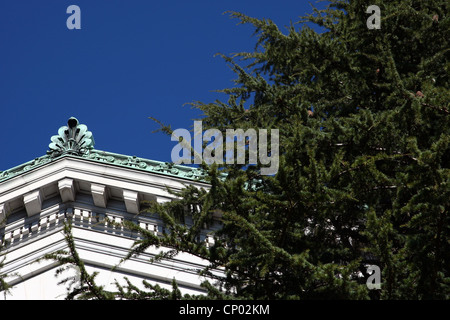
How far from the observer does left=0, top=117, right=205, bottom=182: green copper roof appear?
598 inches

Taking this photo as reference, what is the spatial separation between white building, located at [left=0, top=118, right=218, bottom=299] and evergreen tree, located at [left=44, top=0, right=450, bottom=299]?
5.71 feet

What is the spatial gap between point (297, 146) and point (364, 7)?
405 centimetres

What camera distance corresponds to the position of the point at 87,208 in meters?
15.0

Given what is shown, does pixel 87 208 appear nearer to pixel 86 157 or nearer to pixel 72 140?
pixel 86 157

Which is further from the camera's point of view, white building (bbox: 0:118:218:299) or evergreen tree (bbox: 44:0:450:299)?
white building (bbox: 0:118:218:299)

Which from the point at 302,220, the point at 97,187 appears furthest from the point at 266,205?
the point at 97,187

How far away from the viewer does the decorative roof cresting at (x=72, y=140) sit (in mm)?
15727

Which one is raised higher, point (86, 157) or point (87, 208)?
point (86, 157)

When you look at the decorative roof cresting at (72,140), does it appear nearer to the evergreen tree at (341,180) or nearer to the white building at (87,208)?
the white building at (87,208)

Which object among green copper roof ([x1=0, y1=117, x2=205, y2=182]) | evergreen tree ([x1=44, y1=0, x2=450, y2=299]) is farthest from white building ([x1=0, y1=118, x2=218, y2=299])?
evergreen tree ([x1=44, y1=0, x2=450, y2=299])

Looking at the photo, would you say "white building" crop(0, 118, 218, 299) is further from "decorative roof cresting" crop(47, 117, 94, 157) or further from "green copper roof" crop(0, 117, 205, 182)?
"decorative roof cresting" crop(47, 117, 94, 157)

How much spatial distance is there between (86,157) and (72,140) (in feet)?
2.98

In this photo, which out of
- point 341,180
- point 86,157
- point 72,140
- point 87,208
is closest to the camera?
point 341,180

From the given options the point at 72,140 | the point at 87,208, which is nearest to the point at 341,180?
the point at 87,208
